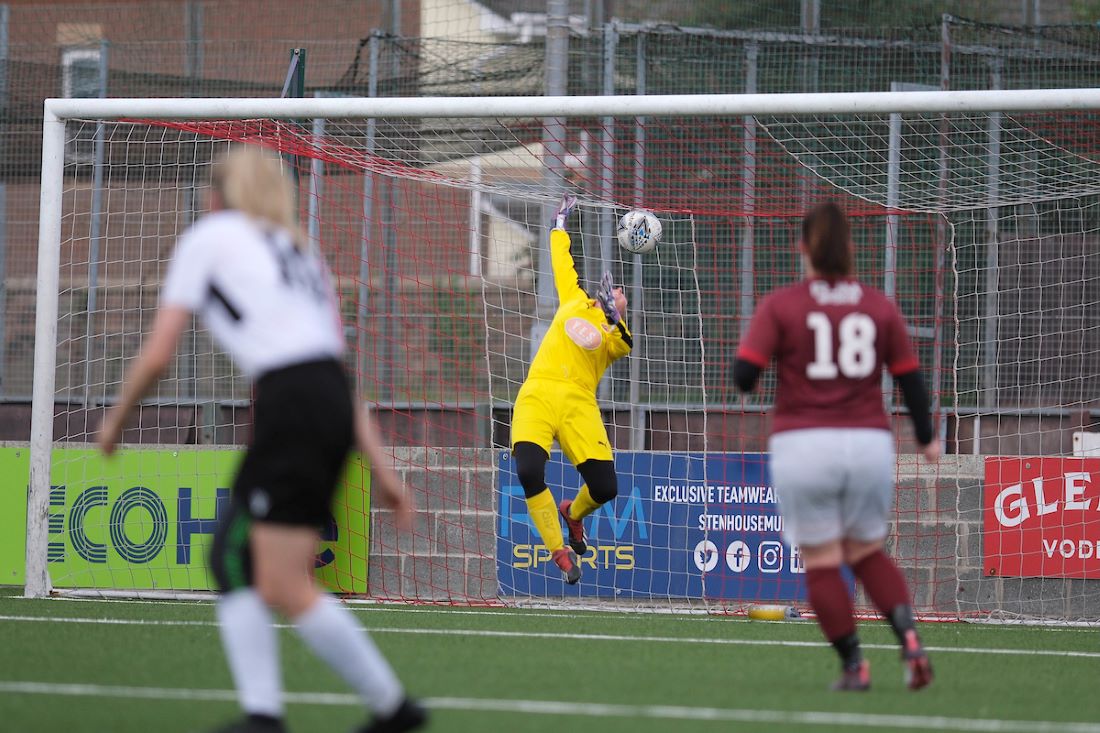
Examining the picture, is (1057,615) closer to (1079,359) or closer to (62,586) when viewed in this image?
(1079,359)

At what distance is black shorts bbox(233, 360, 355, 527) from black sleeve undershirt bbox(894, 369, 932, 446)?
236cm

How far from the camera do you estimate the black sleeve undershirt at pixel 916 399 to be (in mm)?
5152

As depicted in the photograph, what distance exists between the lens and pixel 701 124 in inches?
430

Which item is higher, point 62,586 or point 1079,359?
point 1079,359

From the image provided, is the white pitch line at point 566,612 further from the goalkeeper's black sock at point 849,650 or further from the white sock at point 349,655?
the white sock at point 349,655

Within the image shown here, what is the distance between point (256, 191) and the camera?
3.85 metres

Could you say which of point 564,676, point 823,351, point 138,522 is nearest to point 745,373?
point 823,351

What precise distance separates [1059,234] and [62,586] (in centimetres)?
744

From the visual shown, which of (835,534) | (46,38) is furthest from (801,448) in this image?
(46,38)

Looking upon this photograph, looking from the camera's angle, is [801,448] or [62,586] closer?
[801,448]

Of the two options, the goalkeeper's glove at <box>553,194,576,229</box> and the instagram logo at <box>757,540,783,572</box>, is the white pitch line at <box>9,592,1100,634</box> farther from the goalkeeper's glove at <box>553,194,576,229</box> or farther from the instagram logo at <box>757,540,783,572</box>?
the goalkeeper's glove at <box>553,194,576,229</box>

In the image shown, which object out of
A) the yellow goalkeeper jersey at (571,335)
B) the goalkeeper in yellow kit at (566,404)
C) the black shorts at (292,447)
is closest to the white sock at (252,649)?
the black shorts at (292,447)

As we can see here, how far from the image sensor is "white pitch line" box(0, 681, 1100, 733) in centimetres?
447

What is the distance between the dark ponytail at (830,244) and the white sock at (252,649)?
95.7 inches
